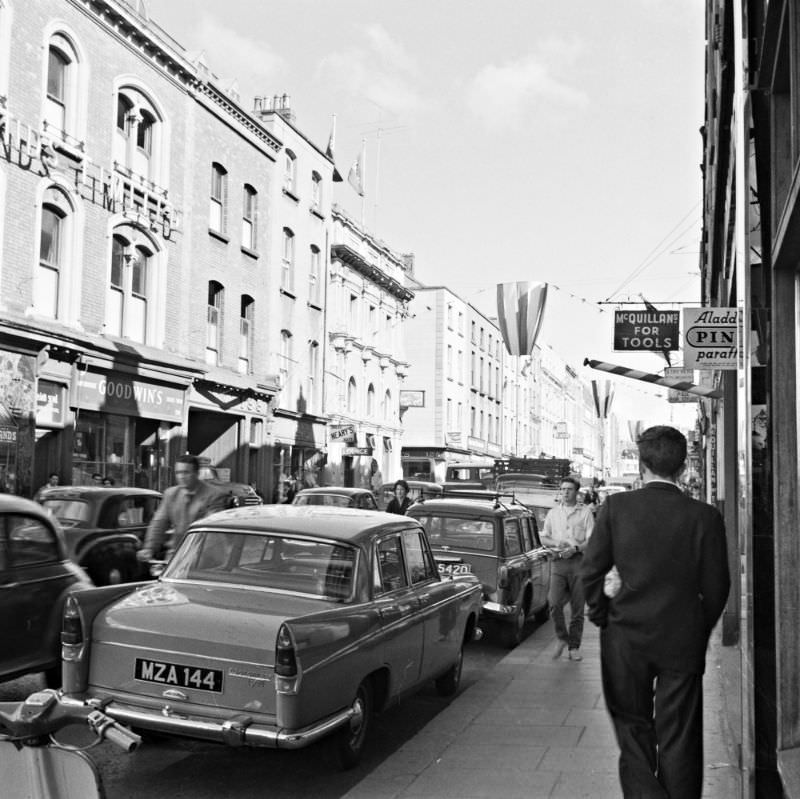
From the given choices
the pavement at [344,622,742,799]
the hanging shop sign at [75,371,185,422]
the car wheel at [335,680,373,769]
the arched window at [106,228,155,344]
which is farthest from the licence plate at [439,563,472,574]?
the arched window at [106,228,155,344]

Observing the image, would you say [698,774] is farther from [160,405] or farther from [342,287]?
[342,287]

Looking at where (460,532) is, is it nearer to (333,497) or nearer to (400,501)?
(400,501)

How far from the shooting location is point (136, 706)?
232 inches

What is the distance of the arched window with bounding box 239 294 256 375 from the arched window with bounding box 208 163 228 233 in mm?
2439

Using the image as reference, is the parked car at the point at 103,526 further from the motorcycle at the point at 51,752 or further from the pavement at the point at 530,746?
the motorcycle at the point at 51,752

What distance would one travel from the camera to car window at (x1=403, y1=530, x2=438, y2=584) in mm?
8016

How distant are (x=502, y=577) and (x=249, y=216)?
21.6 m

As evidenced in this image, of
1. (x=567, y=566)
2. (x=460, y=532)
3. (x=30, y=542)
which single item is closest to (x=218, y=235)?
(x=460, y=532)

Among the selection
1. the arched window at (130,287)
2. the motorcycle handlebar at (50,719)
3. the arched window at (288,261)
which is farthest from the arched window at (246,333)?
the motorcycle handlebar at (50,719)

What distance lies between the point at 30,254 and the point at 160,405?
18.8 ft

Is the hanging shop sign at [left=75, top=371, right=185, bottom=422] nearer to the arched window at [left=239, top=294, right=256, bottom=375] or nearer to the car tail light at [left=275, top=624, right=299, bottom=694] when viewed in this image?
the arched window at [left=239, top=294, right=256, bottom=375]

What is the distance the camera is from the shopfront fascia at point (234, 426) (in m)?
27.8

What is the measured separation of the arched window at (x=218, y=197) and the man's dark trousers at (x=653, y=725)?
2512 cm

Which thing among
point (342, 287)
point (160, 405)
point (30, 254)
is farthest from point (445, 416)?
point (30, 254)
